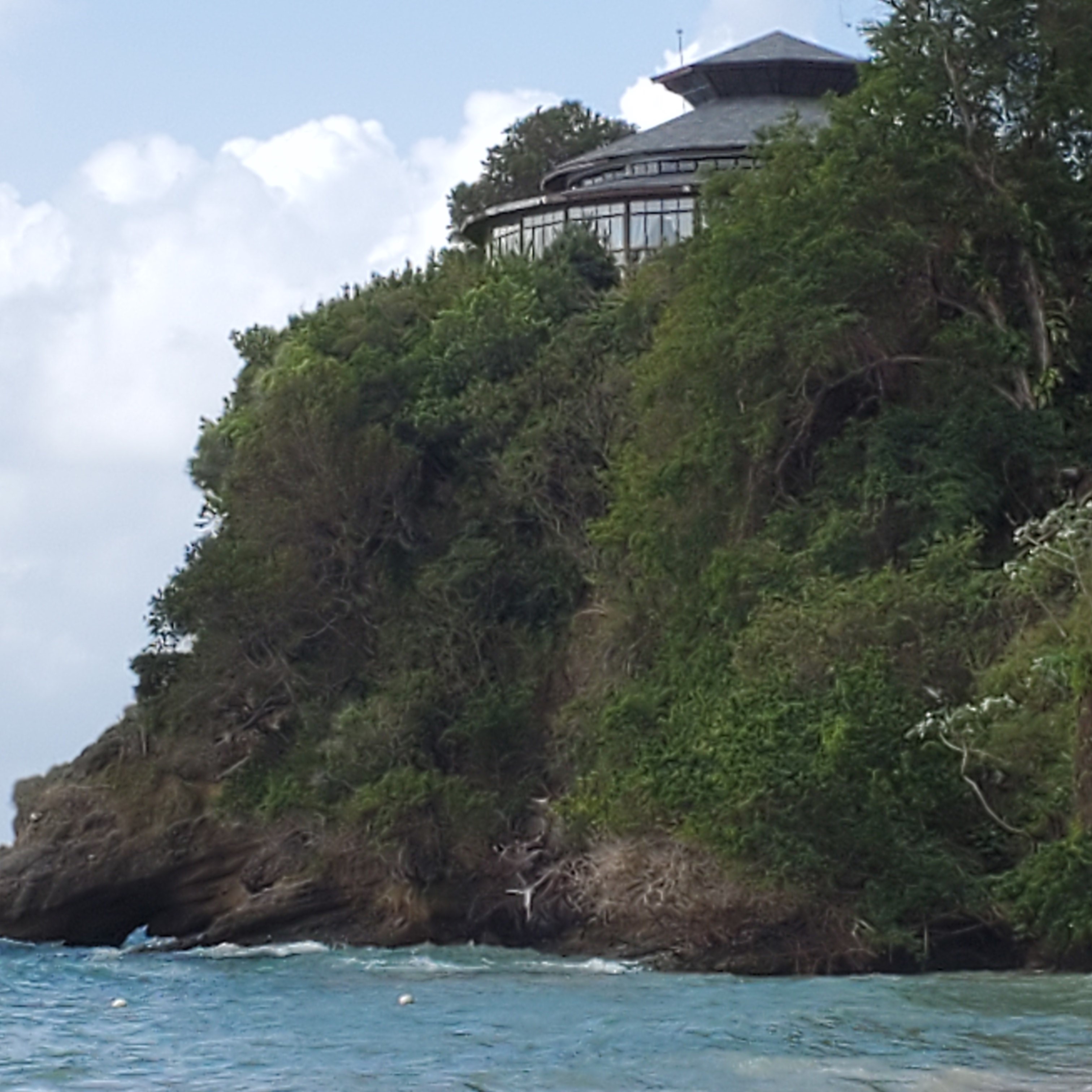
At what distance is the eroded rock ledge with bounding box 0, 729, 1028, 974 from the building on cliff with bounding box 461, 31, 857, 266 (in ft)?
53.9

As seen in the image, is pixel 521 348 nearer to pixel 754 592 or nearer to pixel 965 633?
pixel 754 592

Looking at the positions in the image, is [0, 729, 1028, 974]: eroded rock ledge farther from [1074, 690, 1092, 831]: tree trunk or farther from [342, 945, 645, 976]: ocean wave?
[1074, 690, 1092, 831]: tree trunk

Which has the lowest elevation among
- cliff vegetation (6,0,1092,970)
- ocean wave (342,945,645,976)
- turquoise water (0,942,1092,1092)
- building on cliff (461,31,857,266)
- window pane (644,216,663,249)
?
turquoise water (0,942,1092,1092)

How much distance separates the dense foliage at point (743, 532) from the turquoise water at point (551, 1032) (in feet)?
11.5

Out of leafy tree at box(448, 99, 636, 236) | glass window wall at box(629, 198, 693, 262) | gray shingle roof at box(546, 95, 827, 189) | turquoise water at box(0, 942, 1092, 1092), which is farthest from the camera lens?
leafy tree at box(448, 99, 636, 236)

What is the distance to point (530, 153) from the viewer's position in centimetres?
6731

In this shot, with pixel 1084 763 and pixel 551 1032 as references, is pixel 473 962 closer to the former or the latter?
pixel 1084 763

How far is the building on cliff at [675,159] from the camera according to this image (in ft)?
177

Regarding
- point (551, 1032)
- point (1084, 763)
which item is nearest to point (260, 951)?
point (1084, 763)

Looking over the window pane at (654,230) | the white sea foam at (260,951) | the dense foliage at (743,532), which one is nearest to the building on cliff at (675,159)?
the window pane at (654,230)

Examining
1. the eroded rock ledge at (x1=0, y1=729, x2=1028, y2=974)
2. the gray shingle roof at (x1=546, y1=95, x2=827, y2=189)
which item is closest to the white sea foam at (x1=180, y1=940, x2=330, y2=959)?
the eroded rock ledge at (x1=0, y1=729, x2=1028, y2=974)

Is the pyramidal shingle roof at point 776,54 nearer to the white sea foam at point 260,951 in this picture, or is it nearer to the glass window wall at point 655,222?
the glass window wall at point 655,222

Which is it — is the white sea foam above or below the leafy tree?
below

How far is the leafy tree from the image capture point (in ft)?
219
